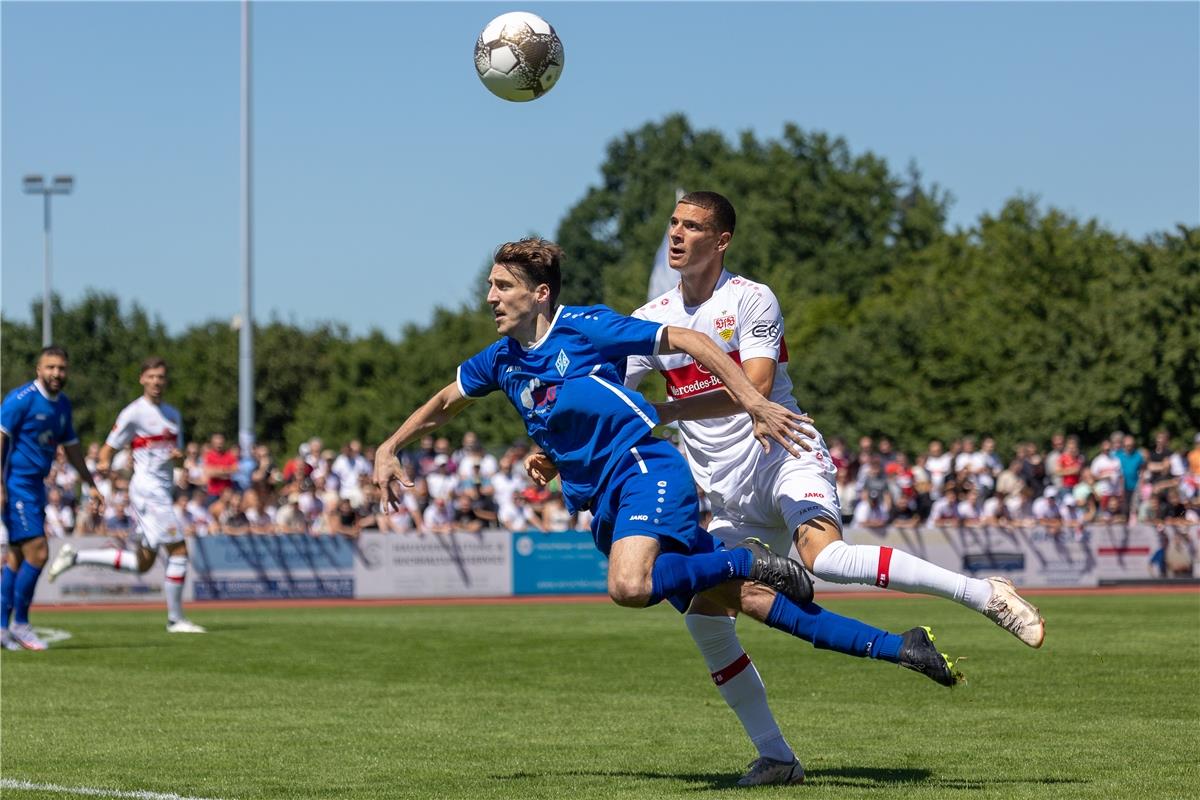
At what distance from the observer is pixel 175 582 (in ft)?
57.6

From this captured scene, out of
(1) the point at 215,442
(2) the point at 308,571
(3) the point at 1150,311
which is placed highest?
(3) the point at 1150,311

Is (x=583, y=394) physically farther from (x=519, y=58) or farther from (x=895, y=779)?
(x=519, y=58)

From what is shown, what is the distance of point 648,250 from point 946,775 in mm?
72278

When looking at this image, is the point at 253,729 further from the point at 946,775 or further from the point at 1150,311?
the point at 1150,311

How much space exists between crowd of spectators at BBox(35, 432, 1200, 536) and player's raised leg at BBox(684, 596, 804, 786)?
62.8 feet

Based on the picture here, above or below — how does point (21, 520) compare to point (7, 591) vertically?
above

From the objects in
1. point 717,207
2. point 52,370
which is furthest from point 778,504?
point 52,370

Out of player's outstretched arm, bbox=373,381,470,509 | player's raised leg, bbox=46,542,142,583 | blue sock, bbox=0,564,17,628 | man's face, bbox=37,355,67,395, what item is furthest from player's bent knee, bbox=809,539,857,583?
player's raised leg, bbox=46,542,142,583

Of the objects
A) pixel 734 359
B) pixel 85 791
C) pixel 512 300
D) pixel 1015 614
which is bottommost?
pixel 85 791

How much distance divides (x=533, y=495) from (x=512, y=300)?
822 inches

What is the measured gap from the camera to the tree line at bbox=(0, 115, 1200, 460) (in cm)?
4009

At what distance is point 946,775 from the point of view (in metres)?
7.27

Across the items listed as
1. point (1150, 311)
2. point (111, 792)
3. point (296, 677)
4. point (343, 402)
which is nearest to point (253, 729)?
point (111, 792)

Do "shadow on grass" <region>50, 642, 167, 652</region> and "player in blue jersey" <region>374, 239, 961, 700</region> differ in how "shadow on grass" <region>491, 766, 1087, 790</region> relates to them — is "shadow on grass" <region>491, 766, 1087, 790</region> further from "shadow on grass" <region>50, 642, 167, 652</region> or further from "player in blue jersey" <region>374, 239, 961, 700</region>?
"shadow on grass" <region>50, 642, 167, 652</region>
